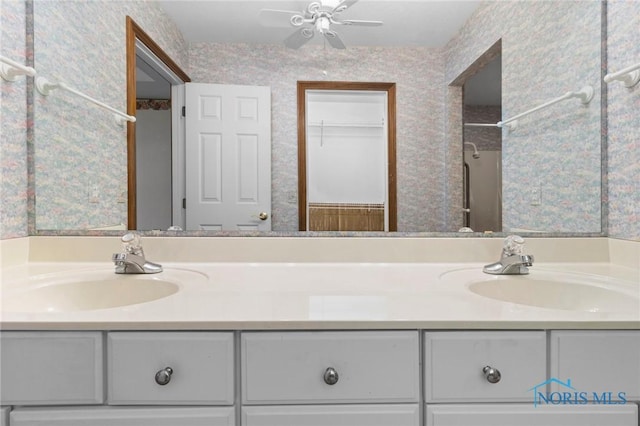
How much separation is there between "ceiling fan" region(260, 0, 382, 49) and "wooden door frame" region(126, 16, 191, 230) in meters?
0.38

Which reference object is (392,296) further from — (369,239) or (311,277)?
(369,239)

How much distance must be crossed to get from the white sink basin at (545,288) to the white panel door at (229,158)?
27.8 inches

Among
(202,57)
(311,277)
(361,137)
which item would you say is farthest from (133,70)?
(311,277)

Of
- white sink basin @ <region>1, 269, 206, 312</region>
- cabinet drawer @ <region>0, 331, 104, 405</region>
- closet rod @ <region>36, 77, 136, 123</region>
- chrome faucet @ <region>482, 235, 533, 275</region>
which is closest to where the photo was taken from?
cabinet drawer @ <region>0, 331, 104, 405</region>

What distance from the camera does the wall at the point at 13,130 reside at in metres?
A: 1.06

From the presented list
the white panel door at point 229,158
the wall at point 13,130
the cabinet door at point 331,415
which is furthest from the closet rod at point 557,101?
the wall at point 13,130

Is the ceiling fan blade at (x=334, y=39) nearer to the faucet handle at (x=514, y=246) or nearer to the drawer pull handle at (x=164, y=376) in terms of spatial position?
the faucet handle at (x=514, y=246)

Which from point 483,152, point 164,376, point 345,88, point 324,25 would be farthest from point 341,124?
point 164,376

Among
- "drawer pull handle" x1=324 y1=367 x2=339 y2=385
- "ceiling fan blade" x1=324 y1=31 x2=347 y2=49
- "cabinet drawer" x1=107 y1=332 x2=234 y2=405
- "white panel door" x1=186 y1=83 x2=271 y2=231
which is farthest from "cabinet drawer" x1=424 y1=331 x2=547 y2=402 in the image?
"ceiling fan blade" x1=324 y1=31 x2=347 y2=49

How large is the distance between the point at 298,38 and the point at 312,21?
8 centimetres

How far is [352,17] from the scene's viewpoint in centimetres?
117

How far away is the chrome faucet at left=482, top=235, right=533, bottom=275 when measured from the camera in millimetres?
1034

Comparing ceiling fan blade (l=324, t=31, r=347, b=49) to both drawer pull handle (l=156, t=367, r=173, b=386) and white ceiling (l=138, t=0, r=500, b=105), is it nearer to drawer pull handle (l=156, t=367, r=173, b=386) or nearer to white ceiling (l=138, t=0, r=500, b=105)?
white ceiling (l=138, t=0, r=500, b=105)

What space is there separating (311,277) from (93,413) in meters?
0.58
